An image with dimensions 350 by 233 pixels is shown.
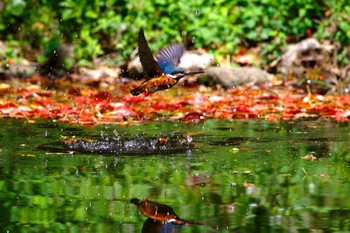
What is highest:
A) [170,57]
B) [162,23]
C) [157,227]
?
[162,23]

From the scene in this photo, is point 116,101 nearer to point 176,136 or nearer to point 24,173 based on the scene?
point 176,136

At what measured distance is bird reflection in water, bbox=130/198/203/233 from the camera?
405 cm

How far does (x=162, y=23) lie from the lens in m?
13.4

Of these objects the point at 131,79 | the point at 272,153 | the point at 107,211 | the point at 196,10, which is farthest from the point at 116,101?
the point at 107,211

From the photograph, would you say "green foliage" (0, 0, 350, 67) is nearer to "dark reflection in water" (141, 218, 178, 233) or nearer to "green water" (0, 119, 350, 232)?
"green water" (0, 119, 350, 232)

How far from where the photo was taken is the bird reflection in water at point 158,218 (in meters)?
4.05

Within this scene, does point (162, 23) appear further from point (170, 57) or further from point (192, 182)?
point (192, 182)

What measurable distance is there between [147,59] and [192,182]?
146 centimetres

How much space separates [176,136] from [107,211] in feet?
10.7

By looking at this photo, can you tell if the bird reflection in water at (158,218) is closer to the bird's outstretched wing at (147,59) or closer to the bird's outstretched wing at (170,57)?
the bird's outstretched wing at (147,59)

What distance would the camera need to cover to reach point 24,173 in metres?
5.69

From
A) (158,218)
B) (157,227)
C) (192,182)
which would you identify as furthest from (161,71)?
(157,227)

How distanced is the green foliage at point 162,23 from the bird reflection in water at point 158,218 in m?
8.70

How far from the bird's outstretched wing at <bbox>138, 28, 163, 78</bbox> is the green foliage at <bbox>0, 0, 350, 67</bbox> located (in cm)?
647
